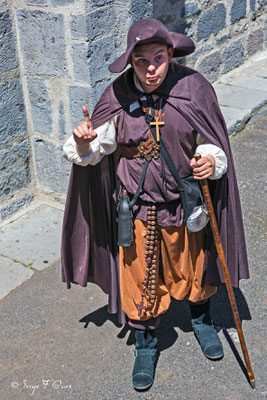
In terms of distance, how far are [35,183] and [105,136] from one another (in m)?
2.03

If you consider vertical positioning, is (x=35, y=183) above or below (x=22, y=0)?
below

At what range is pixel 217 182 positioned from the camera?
2.83m

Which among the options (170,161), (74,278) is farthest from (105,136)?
(74,278)

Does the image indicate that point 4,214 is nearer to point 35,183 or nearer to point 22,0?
point 35,183

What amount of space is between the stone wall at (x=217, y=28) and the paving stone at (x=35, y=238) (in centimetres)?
217

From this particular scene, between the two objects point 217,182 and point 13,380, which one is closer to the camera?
point 217,182

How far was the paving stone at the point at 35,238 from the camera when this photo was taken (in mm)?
4027

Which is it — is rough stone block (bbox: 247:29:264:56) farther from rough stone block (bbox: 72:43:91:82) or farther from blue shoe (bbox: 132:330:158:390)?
blue shoe (bbox: 132:330:158:390)

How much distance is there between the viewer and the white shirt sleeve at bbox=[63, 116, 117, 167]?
2.67 metres

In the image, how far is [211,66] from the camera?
253 inches

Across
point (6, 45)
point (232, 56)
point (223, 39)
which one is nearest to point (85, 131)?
point (6, 45)

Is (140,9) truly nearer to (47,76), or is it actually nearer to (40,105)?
(47,76)

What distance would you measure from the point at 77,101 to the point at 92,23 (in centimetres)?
56

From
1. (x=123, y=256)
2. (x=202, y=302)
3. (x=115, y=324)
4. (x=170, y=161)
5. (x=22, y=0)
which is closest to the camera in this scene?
(x=170, y=161)
